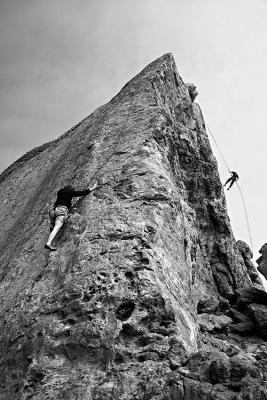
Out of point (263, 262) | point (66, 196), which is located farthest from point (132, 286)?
point (263, 262)

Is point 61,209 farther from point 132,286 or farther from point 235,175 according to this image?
point 235,175

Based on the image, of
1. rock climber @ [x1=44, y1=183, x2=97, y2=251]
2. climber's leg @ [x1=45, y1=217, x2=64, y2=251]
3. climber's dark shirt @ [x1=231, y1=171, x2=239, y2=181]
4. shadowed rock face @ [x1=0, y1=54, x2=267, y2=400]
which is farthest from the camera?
climber's dark shirt @ [x1=231, y1=171, x2=239, y2=181]

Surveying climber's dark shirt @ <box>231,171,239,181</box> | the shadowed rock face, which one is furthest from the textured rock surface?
climber's dark shirt @ <box>231,171,239,181</box>

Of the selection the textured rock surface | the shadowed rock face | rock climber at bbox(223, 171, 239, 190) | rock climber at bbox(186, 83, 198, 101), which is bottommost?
the shadowed rock face

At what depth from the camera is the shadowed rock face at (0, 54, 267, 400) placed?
9.80 metres

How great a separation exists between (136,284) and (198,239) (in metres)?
10.0

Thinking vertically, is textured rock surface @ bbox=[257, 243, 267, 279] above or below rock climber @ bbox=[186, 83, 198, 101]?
below

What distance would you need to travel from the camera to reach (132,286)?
38.3 ft

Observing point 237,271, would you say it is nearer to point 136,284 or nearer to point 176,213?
point 176,213

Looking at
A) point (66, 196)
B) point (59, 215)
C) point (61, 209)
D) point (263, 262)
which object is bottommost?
point (59, 215)

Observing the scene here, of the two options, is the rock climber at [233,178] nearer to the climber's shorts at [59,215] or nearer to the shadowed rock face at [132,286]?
the shadowed rock face at [132,286]

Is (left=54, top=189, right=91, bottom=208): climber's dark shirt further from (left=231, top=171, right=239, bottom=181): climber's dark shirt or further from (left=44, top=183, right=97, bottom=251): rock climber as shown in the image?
(left=231, top=171, right=239, bottom=181): climber's dark shirt

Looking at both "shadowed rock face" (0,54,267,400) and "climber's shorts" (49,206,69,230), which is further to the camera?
"climber's shorts" (49,206,69,230)

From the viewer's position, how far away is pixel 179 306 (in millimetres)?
12477
